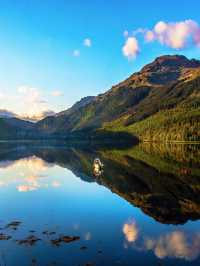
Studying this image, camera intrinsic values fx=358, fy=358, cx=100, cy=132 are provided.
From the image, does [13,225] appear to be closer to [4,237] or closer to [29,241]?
[4,237]

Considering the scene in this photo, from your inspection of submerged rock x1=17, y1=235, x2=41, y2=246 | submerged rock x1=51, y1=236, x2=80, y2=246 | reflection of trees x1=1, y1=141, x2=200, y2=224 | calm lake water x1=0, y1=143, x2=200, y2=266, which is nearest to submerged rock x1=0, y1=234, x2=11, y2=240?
calm lake water x1=0, y1=143, x2=200, y2=266

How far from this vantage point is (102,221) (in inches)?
2172

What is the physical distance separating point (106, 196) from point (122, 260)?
4236 centimetres

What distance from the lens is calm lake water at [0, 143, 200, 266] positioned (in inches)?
1502

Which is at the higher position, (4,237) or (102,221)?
(4,237)

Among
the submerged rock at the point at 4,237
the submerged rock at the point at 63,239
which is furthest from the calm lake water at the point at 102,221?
the submerged rock at the point at 4,237

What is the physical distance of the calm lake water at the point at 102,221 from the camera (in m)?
38.2

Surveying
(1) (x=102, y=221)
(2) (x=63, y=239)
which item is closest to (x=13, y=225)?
(2) (x=63, y=239)

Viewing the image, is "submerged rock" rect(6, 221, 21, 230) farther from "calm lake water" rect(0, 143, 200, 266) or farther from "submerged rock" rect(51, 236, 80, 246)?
"submerged rock" rect(51, 236, 80, 246)

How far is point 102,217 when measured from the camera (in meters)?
58.0

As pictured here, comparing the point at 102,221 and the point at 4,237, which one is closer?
the point at 4,237

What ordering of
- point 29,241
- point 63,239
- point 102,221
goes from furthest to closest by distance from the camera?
1. point 102,221
2. point 63,239
3. point 29,241

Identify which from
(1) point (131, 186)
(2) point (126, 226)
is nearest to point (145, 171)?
(1) point (131, 186)

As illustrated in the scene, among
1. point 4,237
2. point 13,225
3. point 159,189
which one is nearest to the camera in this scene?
point 4,237
